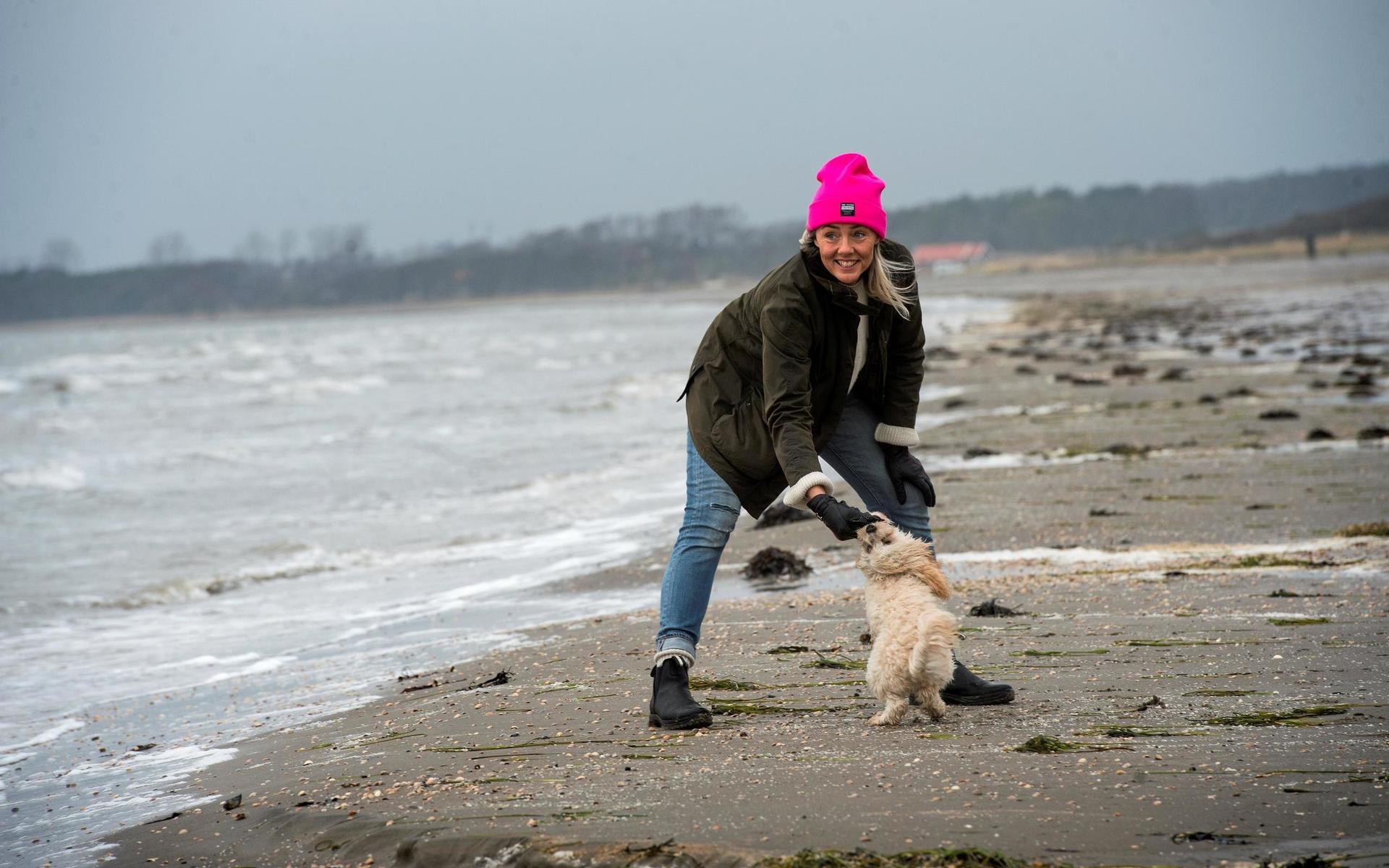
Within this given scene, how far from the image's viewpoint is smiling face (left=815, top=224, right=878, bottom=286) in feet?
12.5

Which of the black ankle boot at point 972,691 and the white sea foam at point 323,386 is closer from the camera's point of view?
the black ankle boot at point 972,691

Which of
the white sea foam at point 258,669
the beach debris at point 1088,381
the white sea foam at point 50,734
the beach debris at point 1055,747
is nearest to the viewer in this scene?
the beach debris at point 1055,747

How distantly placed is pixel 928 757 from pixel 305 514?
32.0 feet

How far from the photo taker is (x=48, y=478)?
1706cm

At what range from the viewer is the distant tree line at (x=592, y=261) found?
160 m

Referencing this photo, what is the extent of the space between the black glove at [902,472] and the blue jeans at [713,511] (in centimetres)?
2

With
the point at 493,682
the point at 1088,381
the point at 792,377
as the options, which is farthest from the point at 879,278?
the point at 1088,381

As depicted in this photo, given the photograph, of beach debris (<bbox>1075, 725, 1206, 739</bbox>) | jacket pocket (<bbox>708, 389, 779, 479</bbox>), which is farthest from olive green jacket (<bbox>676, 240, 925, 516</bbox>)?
beach debris (<bbox>1075, 725, 1206, 739</bbox>)

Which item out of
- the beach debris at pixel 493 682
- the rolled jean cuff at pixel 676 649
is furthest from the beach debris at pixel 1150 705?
the beach debris at pixel 493 682

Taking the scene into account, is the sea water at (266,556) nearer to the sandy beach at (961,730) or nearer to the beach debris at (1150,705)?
the sandy beach at (961,730)

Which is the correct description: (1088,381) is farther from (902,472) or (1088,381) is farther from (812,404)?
(812,404)

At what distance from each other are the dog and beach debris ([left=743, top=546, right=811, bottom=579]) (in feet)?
10.3

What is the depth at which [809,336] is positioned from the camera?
3.83 meters

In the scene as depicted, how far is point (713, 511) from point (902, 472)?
637mm
